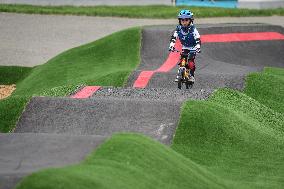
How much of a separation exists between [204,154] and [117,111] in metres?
3.19

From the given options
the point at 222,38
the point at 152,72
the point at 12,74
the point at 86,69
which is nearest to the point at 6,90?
the point at 12,74

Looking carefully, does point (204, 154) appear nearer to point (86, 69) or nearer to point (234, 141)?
point (234, 141)

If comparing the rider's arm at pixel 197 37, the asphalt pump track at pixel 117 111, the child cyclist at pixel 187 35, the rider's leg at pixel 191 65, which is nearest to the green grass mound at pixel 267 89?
the asphalt pump track at pixel 117 111

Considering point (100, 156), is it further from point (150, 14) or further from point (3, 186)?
point (150, 14)

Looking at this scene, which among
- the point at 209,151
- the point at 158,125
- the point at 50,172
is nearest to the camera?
the point at 50,172

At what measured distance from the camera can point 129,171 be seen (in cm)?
1442

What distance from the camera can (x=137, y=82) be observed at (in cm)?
2600

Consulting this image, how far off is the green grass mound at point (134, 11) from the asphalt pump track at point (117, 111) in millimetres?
10245

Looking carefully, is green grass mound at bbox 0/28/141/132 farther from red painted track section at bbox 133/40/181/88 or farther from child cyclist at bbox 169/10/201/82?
child cyclist at bbox 169/10/201/82

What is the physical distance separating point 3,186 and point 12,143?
3.71 metres

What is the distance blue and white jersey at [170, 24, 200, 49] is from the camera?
76.1ft

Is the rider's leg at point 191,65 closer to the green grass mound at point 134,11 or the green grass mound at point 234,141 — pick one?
the green grass mound at point 234,141

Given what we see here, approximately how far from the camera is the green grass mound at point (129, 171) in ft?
42.4

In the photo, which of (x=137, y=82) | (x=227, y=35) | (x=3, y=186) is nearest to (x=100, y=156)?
(x=3, y=186)
